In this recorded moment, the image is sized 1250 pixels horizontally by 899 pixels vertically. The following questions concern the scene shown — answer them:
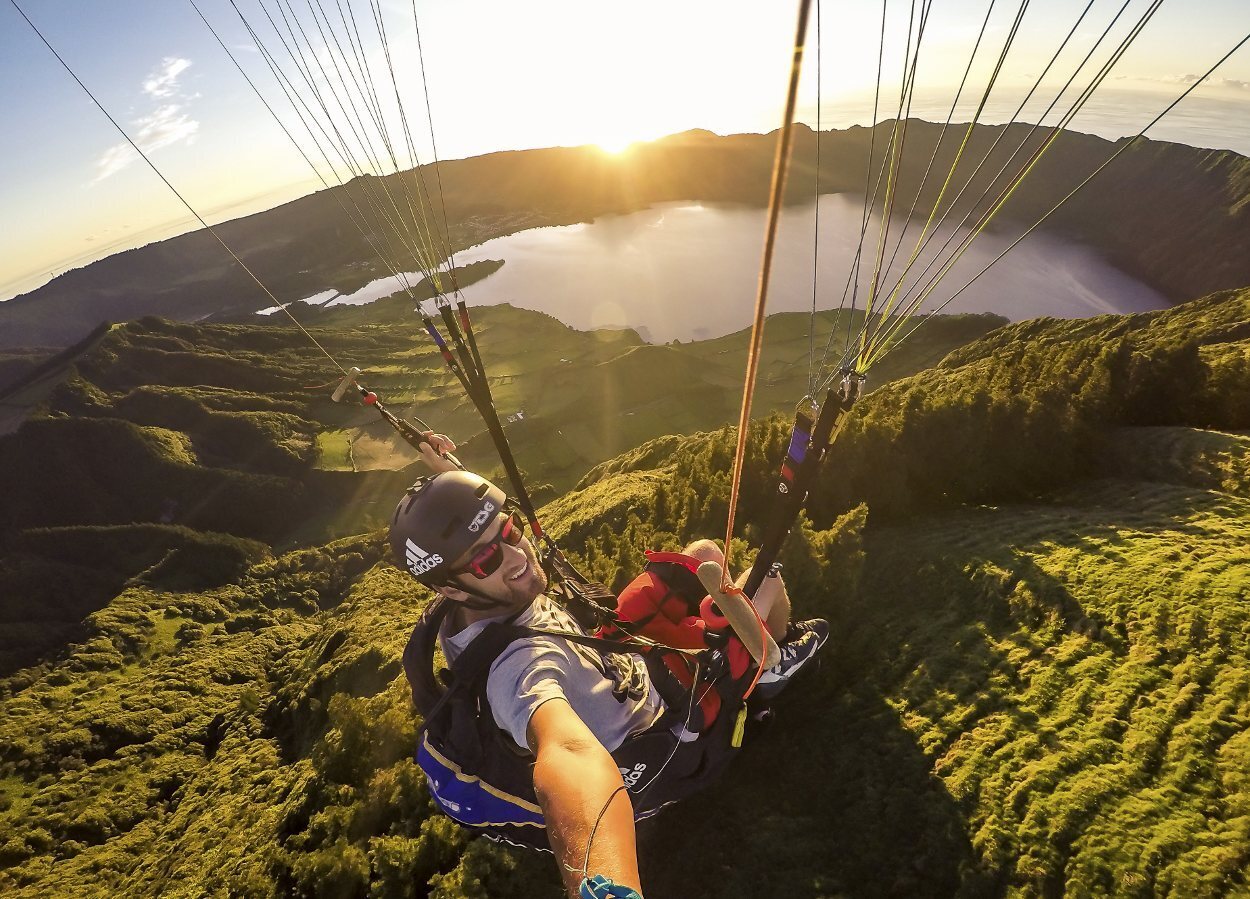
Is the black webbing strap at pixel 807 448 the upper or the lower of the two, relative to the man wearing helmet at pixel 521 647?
upper

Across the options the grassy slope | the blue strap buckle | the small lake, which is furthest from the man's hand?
the small lake

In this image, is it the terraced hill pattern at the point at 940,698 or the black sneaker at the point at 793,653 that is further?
the black sneaker at the point at 793,653

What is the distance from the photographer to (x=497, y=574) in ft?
10.5

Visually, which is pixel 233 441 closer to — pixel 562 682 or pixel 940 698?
pixel 562 682

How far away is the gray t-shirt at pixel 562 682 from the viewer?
269 cm

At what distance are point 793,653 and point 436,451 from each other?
3954 millimetres

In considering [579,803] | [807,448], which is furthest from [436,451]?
[579,803]

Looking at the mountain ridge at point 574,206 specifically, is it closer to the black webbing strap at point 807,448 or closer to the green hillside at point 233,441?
the green hillside at point 233,441

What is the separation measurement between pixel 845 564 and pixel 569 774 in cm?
442

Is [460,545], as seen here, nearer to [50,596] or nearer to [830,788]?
[830,788]

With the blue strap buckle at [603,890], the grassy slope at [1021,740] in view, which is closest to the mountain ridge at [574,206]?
the grassy slope at [1021,740]

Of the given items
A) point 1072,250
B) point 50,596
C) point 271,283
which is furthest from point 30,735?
point 271,283

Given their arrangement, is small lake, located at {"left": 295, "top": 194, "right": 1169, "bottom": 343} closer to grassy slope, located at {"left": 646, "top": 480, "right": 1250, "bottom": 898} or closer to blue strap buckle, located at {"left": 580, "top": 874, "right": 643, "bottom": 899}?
grassy slope, located at {"left": 646, "top": 480, "right": 1250, "bottom": 898}

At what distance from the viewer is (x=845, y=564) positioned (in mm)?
5781
